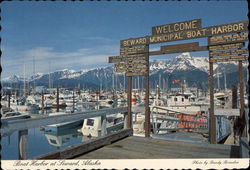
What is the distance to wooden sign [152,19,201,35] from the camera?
27.1 ft

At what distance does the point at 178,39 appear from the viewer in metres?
8.52

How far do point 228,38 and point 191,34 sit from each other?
50.6 inches

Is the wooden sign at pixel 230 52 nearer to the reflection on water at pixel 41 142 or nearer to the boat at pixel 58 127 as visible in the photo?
the reflection on water at pixel 41 142

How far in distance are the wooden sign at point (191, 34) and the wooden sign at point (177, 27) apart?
0.43ft

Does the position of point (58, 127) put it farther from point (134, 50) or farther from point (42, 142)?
point (134, 50)

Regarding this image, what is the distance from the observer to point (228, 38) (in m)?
7.65

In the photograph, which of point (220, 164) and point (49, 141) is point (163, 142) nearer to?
point (220, 164)

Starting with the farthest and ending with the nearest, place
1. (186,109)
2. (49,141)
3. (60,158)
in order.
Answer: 1. (186,109)
2. (49,141)
3. (60,158)

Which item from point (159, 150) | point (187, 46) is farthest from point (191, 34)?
point (159, 150)

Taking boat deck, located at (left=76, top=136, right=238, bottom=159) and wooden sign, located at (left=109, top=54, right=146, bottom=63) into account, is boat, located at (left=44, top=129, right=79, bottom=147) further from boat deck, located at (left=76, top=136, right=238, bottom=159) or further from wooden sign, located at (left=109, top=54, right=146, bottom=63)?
boat deck, located at (left=76, top=136, right=238, bottom=159)

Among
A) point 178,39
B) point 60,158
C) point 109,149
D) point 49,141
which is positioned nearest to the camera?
point 60,158

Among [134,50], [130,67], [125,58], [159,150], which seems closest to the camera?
[159,150]

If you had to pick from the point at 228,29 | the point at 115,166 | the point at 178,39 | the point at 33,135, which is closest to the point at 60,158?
Result: the point at 115,166

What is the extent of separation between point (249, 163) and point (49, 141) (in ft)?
97.2
